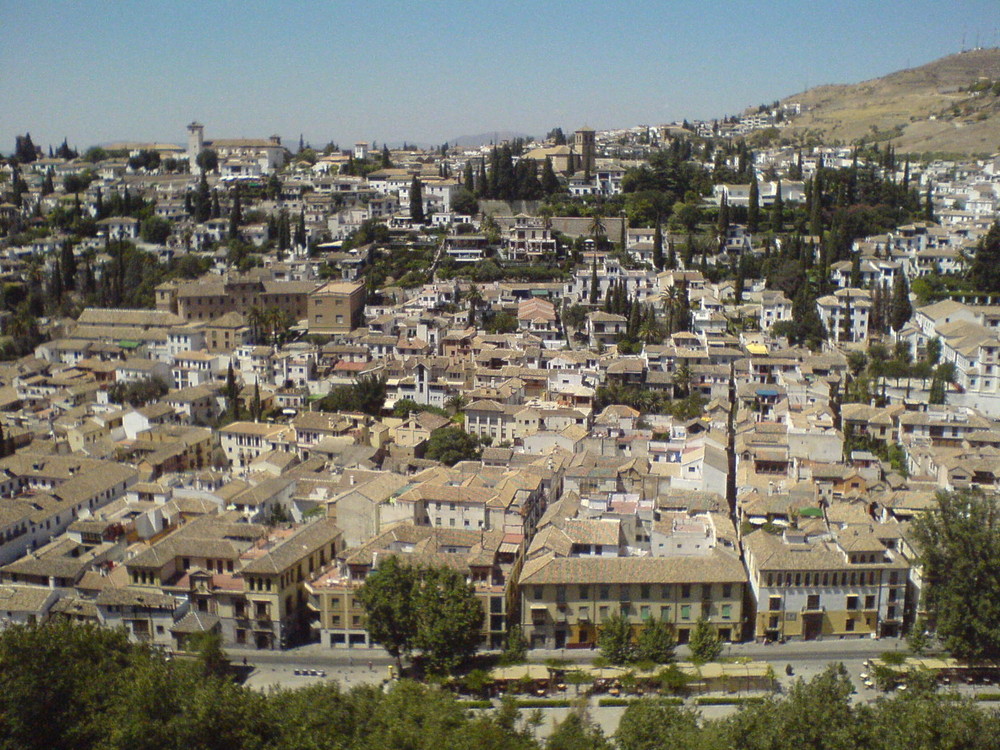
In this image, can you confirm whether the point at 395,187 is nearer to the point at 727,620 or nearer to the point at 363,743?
the point at 727,620

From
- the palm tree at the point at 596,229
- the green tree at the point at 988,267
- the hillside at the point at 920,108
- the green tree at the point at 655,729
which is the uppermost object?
the hillside at the point at 920,108

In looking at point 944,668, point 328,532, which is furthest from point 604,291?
point 944,668

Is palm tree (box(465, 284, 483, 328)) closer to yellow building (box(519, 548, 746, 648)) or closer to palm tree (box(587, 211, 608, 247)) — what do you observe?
palm tree (box(587, 211, 608, 247))

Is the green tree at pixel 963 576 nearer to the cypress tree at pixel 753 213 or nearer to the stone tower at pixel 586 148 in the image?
the cypress tree at pixel 753 213

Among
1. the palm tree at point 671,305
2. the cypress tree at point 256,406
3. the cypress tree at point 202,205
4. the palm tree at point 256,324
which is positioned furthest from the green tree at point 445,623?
the cypress tree at point 202,205

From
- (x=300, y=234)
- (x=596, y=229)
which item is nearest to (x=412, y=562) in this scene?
(x=596, y=229)

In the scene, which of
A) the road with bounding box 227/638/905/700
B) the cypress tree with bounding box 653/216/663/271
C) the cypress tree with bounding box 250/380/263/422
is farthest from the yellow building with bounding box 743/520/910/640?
the cypress tree with bounding box 653/216/663/271
